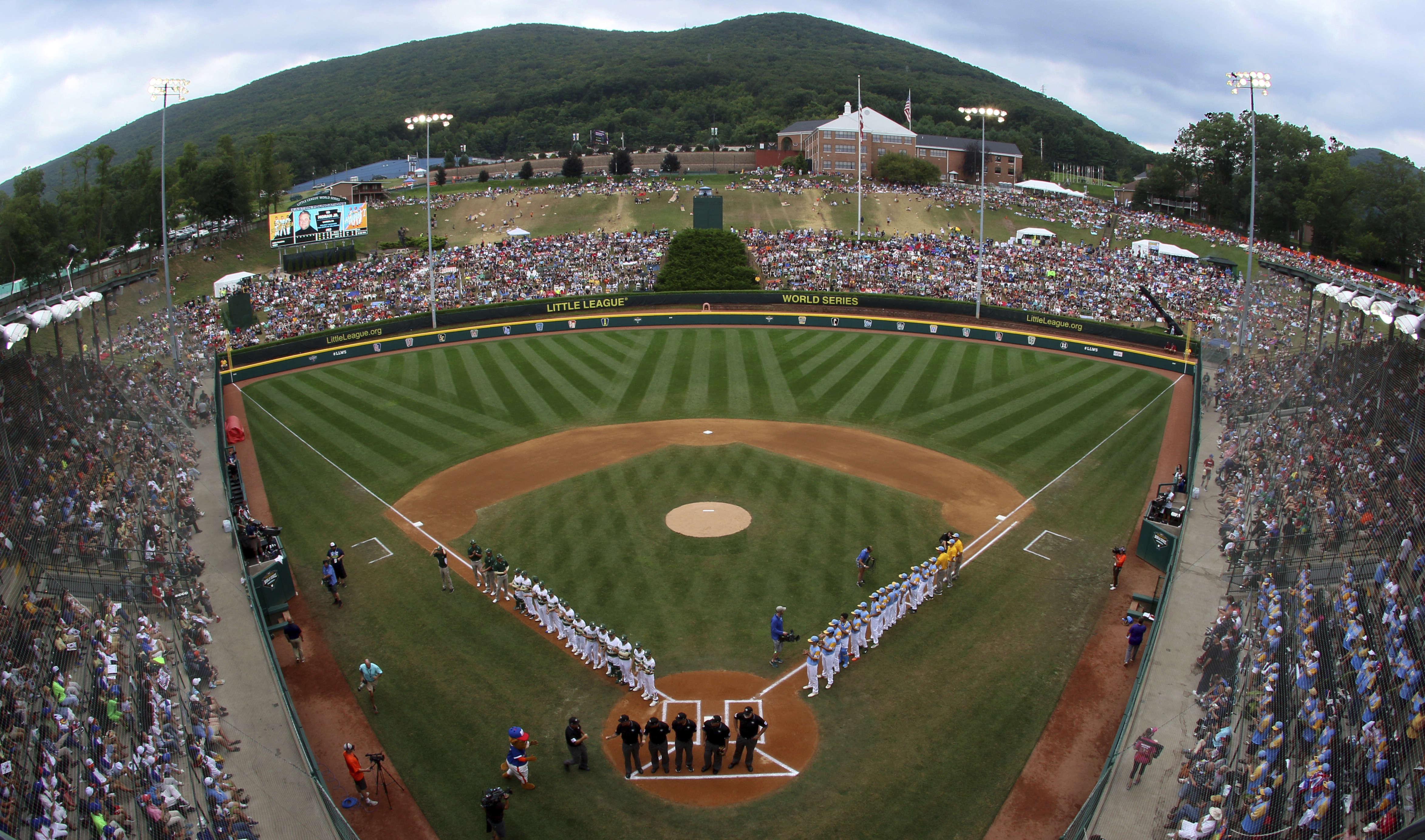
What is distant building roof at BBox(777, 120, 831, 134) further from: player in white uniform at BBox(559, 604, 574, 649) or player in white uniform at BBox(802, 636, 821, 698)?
player in white uniform at BBox(802, 636, 821, 698)

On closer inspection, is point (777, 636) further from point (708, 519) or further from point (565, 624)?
point (708, 519)

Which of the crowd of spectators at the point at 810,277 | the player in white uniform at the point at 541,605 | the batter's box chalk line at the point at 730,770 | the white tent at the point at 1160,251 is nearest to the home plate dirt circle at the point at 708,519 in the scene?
→ the player in white uniform at the point at 541,605

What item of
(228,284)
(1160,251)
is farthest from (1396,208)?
(228,284)

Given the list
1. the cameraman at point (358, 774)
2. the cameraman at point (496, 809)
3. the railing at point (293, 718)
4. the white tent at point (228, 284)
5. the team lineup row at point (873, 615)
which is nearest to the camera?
the railing at point (293, 718)

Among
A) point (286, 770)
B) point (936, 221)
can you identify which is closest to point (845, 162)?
point (936, 221)

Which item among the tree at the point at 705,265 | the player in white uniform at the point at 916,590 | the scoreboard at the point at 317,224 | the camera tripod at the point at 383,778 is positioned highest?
the scoreboard at the point at 317,224

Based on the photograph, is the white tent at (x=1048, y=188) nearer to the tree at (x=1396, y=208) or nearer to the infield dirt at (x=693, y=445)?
the tree at (x=1396, y=208)
